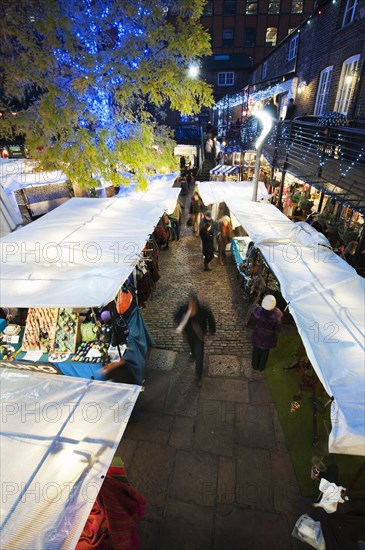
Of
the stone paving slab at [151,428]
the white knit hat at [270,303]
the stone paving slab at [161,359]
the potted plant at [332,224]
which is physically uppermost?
the potted plant at [332,224]

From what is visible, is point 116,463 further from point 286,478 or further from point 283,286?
point 283,286

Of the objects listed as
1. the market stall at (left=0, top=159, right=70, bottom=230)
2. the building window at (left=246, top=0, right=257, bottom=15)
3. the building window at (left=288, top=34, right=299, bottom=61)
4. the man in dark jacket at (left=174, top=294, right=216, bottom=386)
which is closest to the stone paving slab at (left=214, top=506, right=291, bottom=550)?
the man in dark jacket at (left=174, top=294, right=216, bottom=386)

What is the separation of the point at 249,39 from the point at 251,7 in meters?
2.90

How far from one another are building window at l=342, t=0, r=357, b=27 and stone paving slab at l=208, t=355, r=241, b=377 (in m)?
12.2

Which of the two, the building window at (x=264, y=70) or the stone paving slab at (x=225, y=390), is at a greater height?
the building window at (x=264, y=70)

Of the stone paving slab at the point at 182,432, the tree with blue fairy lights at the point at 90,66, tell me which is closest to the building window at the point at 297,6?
the tree with blue fairy lights at the point at 90,66

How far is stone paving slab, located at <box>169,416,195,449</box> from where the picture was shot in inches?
185

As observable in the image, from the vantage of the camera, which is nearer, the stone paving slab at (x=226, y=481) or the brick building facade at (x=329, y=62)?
the stone paving slab at (x=226, y=481)

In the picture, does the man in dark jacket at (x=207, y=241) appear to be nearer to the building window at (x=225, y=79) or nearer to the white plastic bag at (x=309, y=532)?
the white plastic bag at (x=309, y=532)

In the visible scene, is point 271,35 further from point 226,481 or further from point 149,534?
point 149,534

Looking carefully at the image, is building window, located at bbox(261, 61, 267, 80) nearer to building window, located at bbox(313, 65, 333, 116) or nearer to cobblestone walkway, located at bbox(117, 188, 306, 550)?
building window, located at bbox(313, 65, 333, 116)

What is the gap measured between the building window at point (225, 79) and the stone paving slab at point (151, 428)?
123 ft

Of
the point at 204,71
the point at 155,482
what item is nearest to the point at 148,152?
the point at 155,482

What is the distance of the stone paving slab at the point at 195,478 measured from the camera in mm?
4012
